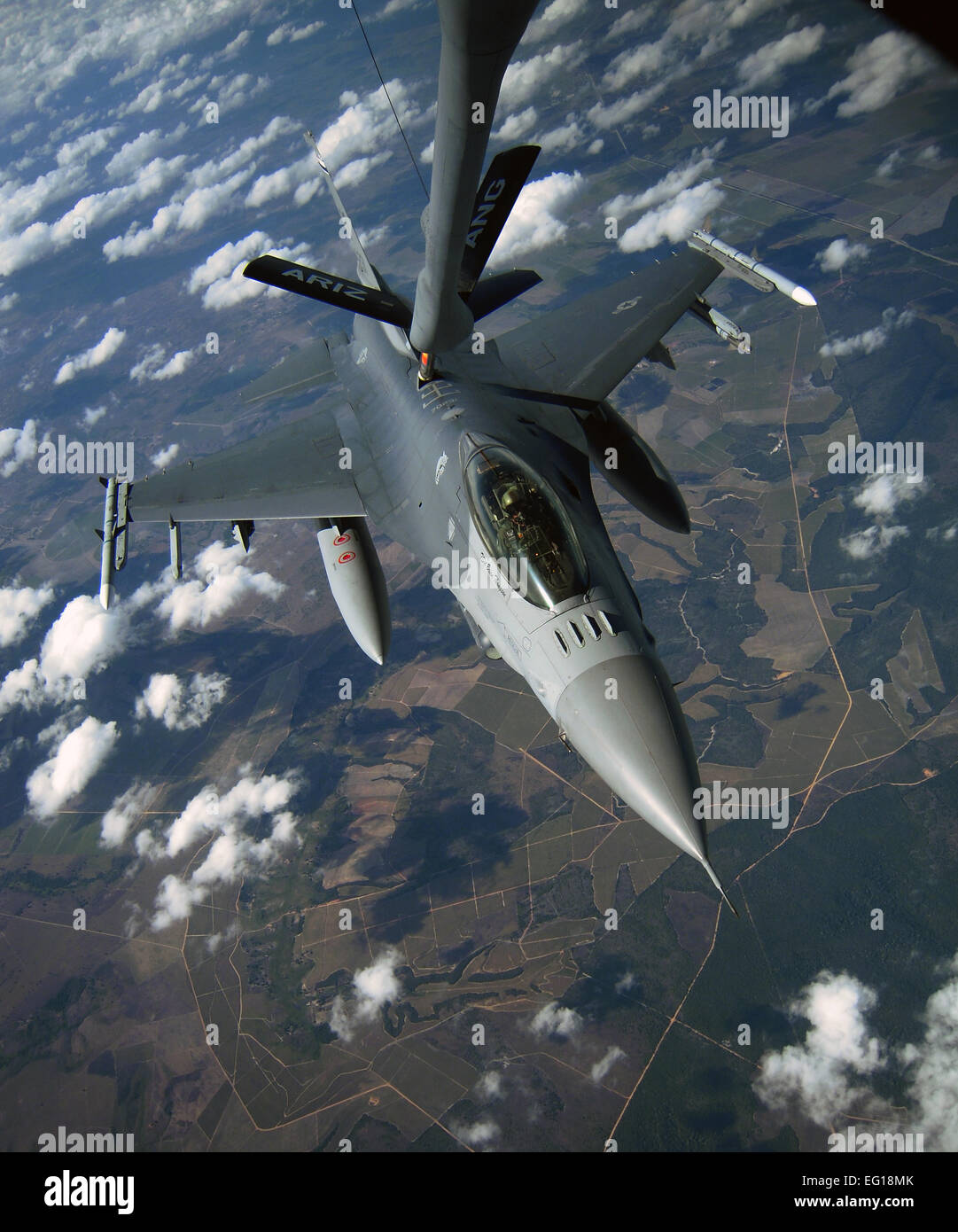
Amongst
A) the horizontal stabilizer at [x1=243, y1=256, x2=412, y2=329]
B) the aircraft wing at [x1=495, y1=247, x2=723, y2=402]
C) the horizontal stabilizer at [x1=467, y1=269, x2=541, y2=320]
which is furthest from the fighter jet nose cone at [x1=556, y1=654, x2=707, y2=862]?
the horizontal stabilizer at [x1=467, y1=269, x2=541, y2=320]

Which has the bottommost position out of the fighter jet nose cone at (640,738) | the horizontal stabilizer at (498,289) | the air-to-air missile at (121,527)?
the fighter jet nose cone at (640,738)

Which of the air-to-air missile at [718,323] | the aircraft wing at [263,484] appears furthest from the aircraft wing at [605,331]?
the aircraft wing at [263,484]

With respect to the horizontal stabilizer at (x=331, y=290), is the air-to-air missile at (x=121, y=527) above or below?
below

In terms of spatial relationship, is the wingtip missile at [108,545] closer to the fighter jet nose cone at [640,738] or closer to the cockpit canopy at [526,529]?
the cockpit canopy at [526,529]

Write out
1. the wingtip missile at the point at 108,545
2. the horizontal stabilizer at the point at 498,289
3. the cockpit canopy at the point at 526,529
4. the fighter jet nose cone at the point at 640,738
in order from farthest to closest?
the horizontal stabilizer at the point at 498,289 → the wingtip missile at the point at 108,545 → the cockpit canopy at the point at 526,529 → the fighter jet nose cone at the point at 640,738

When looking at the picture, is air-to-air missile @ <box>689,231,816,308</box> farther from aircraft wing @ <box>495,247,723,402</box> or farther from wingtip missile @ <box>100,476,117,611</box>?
wingtip missile @ <box>100,476,117,611</box>

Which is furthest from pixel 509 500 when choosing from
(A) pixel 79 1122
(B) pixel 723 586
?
(A) pixel 79 1122

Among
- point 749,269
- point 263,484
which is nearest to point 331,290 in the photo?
point 263,484
